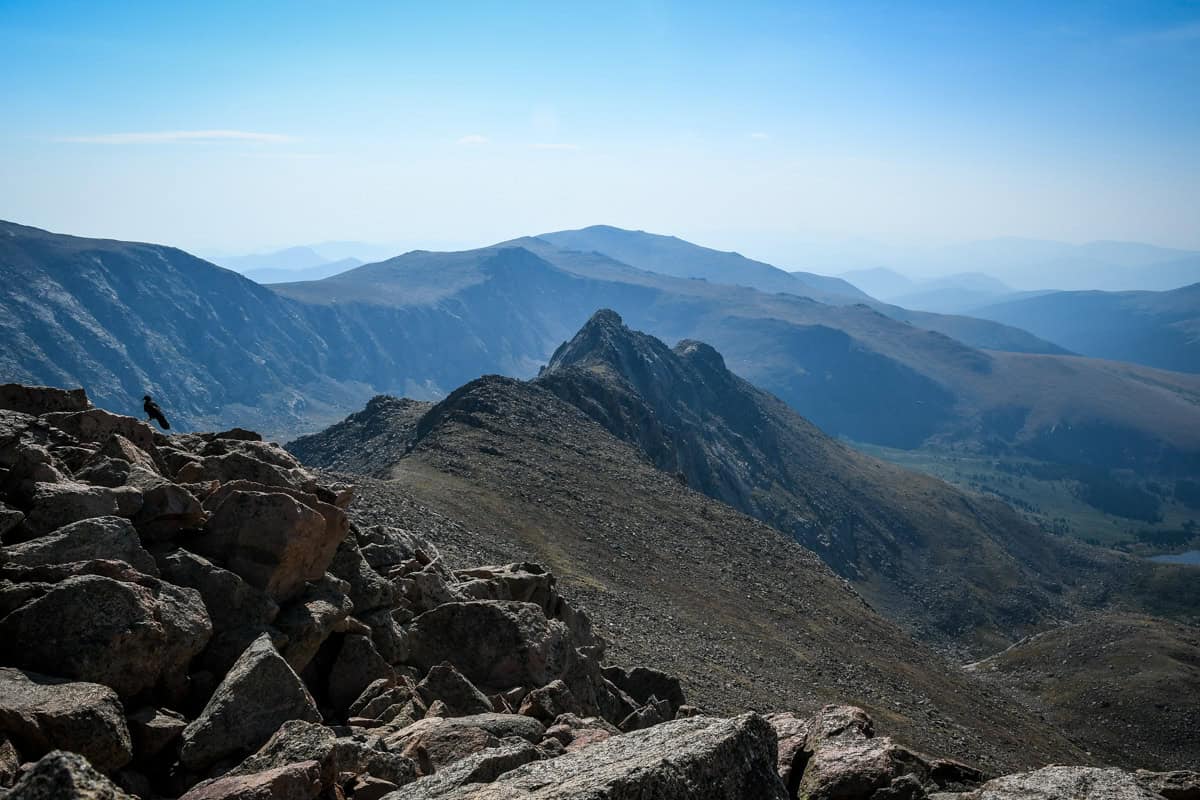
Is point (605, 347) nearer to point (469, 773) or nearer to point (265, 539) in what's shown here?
point (265, 539)

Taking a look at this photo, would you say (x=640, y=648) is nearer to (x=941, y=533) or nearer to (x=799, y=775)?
(x=799, y=775)

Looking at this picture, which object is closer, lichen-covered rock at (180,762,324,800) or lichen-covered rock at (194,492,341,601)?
lichen-covered rock at (180,762,324,800)

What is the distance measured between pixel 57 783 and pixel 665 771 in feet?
23.7

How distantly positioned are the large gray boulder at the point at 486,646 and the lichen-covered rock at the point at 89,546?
8.13 metres

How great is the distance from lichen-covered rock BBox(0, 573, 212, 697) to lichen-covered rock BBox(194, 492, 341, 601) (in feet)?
10.9

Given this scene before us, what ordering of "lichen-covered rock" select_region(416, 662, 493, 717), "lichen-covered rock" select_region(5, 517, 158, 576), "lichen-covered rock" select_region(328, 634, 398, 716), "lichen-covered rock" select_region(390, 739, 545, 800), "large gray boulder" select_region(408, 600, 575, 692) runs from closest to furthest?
"lichen-covered rock" select_region(390, 739, 545, 800) < "lichen-covered rock" select_region(5, 517, 158, 576) < "lichen-covered rock" select_region(328, 634, 398, 716) < "lichen-covered rock" select_region(416, 662, 493, 717) < "large gray boulder" select_region(408, 600, 575, 692)

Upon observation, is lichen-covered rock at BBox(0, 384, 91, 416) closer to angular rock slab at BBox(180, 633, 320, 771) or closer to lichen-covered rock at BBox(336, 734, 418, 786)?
angular rock slab at BBox(180, 633, 320, 771)

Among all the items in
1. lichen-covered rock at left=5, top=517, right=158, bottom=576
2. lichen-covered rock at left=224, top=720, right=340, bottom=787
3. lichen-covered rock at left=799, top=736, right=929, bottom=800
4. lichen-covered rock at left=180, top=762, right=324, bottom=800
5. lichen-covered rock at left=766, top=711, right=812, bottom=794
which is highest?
lichen-covered rock at left=5, top=517, right=158, bottom=576

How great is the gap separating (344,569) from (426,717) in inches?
245

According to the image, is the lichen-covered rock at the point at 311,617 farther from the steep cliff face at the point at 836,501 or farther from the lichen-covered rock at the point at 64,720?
the steep cliff face at the point at 836,501

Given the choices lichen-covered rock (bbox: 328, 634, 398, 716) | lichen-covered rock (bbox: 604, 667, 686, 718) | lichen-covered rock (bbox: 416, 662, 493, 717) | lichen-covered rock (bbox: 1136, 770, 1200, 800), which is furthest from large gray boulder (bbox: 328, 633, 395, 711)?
lichen-covered rock (bbox: 1136, 770, 1200, 800)

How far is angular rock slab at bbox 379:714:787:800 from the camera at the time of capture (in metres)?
11.1

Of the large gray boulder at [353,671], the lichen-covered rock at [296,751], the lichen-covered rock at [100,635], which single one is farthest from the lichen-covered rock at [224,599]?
the lichen-covered rock at [296,751]

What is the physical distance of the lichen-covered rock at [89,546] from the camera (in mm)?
16250
